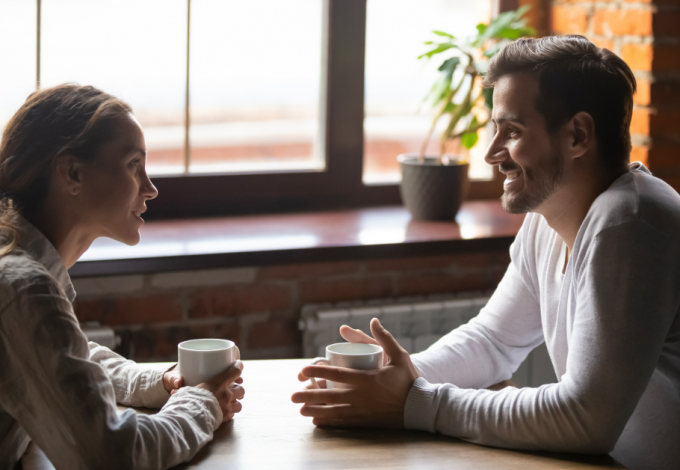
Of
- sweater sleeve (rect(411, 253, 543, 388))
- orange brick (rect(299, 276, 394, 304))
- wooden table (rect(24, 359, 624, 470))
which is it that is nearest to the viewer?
wooden table (rect(24, 359, 624, 470))

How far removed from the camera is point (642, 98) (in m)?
2.36

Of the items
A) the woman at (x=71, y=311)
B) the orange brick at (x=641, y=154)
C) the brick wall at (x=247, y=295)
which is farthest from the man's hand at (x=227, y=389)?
the orange brick at (x=641, y=154)

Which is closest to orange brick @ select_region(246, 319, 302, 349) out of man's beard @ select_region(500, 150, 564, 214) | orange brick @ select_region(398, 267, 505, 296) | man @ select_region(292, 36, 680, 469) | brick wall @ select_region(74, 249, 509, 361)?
brick wall @ select_region(74, 249, 509, 361)

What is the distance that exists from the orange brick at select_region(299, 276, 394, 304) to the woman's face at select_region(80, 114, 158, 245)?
94cm

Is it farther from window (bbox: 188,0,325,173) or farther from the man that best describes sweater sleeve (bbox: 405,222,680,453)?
window (bbox: 188,0,325,173)

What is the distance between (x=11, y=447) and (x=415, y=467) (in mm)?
565

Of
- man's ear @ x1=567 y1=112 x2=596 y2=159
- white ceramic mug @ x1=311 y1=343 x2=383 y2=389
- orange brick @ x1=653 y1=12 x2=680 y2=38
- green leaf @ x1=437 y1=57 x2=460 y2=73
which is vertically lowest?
white ceramic mug @ x1=311 y1=343 x2=383 y2=389

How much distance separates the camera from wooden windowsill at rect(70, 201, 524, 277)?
190 cm

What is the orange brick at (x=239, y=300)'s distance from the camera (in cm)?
204

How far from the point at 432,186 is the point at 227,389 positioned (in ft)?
4.05

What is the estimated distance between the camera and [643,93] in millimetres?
2352

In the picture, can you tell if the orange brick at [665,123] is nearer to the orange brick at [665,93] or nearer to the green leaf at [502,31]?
the orange brick at [665,93]

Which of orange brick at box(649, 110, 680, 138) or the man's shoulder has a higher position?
orange brick at box(649, 110, 680, 138)

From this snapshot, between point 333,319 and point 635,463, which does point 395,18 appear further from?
point 635,463
